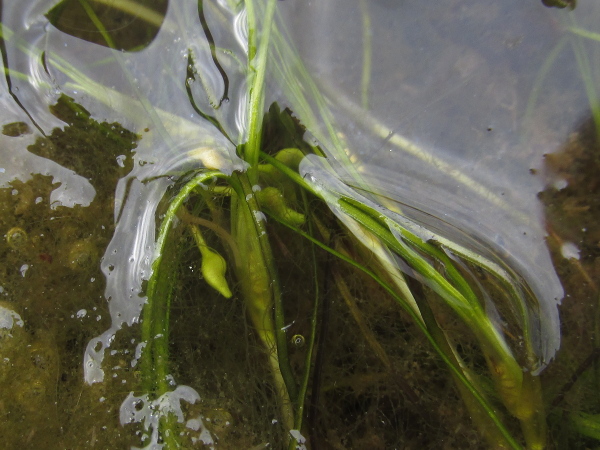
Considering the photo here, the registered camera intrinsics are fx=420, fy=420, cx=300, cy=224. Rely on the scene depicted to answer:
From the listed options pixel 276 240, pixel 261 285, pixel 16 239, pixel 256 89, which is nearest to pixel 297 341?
pixel 261 285

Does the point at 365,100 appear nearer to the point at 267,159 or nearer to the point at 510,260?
the point at 267,159

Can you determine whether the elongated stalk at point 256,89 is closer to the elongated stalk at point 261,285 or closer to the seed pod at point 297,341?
the elongated stalk at point 261,285

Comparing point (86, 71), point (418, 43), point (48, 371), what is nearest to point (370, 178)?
point (418, 43)

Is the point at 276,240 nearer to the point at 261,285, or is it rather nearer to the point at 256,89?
the point at 261,285

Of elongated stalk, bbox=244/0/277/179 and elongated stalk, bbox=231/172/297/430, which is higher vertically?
elongated stalk, bbox=244/0/277/179

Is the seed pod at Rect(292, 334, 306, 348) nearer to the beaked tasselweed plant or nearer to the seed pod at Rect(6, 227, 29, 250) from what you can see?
the beaked tasselweed plant

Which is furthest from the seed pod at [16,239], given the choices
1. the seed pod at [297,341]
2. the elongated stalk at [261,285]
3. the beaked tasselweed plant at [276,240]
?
the seed pod at [297,341]

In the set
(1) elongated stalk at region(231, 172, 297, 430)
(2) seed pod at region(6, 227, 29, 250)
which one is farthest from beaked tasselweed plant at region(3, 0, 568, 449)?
(2) seed pod at region(6, 227, 29, 250)

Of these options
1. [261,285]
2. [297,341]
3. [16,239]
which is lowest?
[297,341]
